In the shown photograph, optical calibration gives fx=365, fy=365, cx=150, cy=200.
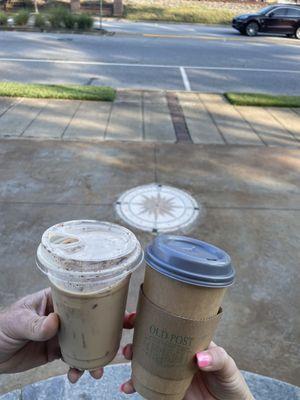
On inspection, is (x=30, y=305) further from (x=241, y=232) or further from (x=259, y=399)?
(x=241, y=232)

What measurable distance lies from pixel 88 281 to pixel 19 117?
253 inches

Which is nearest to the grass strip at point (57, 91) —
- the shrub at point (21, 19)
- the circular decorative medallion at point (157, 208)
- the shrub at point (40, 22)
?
the circular decorative medallion at point (157, 208)

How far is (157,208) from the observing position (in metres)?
4.45

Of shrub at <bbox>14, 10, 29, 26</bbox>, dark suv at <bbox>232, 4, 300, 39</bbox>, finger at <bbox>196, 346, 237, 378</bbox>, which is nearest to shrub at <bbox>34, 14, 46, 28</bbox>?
shrub at <bbox>14, 10, 29, 26</bbox>

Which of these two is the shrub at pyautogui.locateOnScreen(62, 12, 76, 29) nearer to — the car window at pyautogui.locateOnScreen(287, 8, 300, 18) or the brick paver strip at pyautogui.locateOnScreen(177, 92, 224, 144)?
the car window at pyautogui.locateOnScreen(287, 8, 300, 18)

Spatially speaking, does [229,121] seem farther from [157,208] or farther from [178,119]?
[157,208]

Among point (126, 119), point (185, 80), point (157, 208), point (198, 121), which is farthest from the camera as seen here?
point (185, 80)

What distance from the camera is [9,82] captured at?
9.16m

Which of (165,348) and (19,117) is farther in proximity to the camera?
(19,117)

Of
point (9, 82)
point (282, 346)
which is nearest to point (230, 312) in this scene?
point (282, 346)

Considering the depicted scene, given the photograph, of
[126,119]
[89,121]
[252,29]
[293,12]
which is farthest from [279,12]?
[89,121]

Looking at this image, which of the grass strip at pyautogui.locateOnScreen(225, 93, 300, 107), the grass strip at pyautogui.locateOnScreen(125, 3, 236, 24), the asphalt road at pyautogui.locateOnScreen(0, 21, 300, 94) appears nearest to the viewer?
the grass strip at pyautogui.locateOnScreen(225, 93, 300, 107)

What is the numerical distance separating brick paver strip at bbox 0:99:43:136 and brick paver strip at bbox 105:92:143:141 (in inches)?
59.8

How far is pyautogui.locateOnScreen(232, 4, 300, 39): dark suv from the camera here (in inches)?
790
